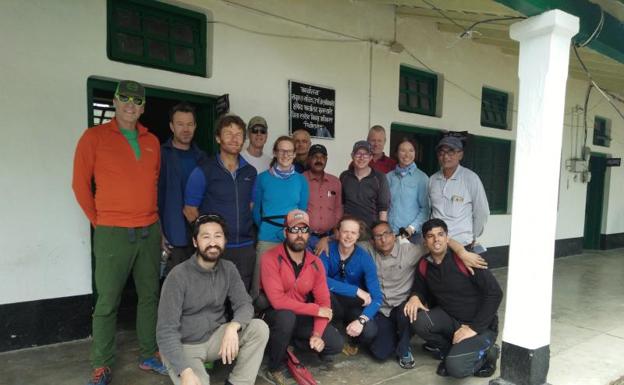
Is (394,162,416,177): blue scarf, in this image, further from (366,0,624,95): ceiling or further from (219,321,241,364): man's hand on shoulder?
(219,321,241,364): man's hand on shoulder

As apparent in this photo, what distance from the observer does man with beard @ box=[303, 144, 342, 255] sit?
3498mm

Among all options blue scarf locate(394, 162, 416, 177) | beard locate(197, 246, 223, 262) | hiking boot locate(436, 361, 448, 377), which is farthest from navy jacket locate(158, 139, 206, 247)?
hiking boot locate(436, 361, 448, 377)

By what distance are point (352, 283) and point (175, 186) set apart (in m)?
A: 1.56

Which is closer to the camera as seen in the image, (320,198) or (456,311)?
(456,311)

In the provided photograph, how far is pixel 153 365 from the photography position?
9.91 ft

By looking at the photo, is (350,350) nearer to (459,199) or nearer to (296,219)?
(296,219)

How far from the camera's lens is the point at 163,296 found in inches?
98.5

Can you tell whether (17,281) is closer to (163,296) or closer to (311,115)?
(163,296)

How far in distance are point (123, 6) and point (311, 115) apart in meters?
2.06

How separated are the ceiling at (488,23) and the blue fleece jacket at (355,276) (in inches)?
92.5

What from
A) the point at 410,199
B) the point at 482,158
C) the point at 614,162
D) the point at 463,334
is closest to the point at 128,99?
the point at 410,199

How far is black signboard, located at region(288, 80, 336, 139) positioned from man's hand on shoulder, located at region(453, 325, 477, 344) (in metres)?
2.55

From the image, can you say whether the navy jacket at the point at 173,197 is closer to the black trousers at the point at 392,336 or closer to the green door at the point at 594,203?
the black trousers at the point at 392,336

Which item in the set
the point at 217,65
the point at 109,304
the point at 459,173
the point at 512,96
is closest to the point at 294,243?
the point at 109,304
